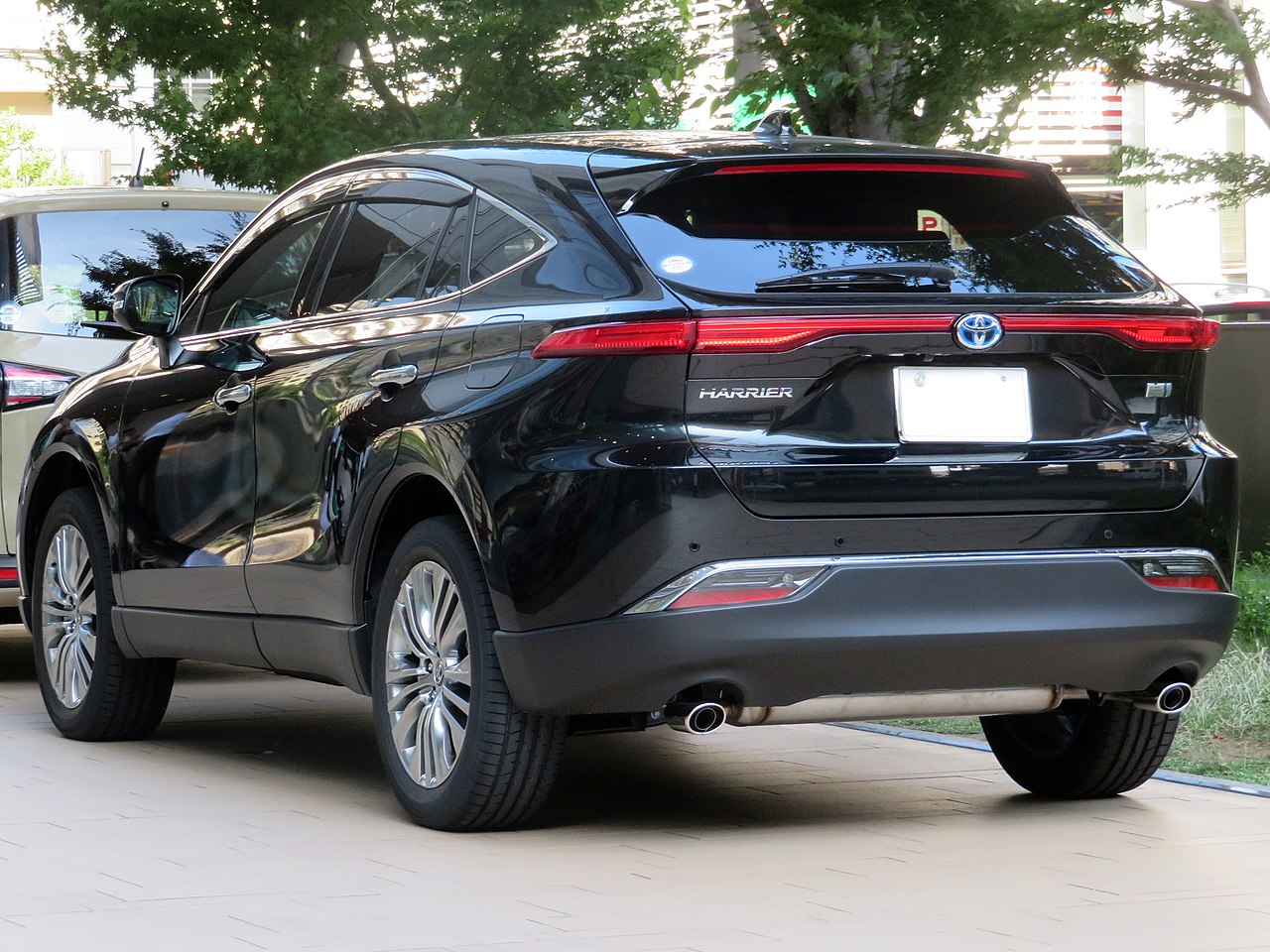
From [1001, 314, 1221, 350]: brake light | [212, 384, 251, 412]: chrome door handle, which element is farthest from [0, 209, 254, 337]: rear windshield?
[1001, 314, 1221, 350]: brake light

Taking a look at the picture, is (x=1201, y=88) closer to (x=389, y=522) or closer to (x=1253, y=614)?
(x=1253, y=614)

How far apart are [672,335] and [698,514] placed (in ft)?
1.36

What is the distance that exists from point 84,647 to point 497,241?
2695 millimetres

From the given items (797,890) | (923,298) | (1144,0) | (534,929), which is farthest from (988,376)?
(1144,0)

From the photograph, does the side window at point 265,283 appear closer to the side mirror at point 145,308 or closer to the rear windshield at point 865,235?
the side mirror at point 145,308

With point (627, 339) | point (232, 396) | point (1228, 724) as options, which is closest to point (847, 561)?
point (627, 339)

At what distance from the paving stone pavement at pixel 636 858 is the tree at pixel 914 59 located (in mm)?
3515

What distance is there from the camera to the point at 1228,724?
7.29 m

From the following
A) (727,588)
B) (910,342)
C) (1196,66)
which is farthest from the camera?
(1196,66)

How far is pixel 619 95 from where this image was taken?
42.8 ft

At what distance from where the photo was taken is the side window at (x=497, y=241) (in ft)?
18.2

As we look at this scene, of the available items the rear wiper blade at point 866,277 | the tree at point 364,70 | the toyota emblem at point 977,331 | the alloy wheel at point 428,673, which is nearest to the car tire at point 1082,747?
the toyota emblem at point 977,331

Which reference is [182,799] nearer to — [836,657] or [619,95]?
[836,657]

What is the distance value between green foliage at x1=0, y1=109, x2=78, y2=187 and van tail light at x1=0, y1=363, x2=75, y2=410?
40.2 metres
